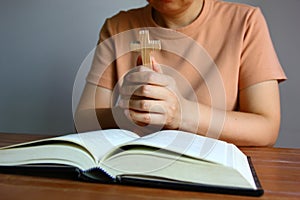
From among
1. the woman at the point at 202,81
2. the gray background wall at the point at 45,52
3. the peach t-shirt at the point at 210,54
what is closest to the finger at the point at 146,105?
the woman at the point at 202,81

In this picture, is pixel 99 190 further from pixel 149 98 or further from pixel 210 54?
pixel 210 54

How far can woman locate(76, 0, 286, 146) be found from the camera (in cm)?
68

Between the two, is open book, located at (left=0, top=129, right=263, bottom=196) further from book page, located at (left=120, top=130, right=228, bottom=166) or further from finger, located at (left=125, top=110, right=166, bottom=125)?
finger, located at (left=125, top=110, right=166, bottom=125)

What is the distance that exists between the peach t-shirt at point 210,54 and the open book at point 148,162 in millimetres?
422

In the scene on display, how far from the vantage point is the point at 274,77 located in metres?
0.86

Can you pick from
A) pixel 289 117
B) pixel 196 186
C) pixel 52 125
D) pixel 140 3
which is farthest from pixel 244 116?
pixel 52 125

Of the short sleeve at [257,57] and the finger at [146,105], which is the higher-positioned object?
the short sleeve at [257,57]

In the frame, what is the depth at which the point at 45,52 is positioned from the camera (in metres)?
1.46

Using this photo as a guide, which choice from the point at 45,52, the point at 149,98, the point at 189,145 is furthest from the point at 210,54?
the point at 45,52

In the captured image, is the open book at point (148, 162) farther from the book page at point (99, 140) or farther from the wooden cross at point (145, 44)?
the wooden cross at point (145, 44)

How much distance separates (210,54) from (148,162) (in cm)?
57

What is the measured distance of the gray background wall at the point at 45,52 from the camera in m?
1.45

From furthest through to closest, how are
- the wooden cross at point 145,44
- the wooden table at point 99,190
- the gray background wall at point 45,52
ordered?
the gray background wall at point 45,52 → the wooden cross at point 145,44 → the wooden table at point 99,190

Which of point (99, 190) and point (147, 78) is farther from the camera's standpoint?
point (147, 78)
